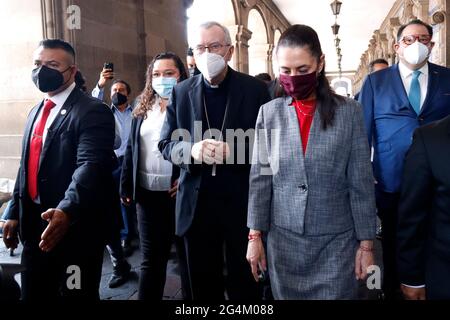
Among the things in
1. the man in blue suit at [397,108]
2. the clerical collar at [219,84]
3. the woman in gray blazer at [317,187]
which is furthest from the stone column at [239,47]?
the woman in gray blazer at [317,187]

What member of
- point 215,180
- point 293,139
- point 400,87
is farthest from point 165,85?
point 400,87

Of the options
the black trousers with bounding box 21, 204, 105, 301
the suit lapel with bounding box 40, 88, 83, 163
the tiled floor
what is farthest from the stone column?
the black trousers with bounding box 21, 204, 105, 301

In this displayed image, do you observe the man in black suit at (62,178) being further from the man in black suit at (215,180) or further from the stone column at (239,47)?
the stone column at (239,47)

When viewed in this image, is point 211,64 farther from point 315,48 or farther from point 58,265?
point 58,265

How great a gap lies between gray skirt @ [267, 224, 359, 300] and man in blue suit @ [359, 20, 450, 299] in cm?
98

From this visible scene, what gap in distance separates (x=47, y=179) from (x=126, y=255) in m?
2.15

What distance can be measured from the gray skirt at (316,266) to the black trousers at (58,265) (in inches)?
40.0

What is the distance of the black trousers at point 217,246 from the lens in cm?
211

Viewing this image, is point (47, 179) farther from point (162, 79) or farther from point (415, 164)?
point (415, 164)

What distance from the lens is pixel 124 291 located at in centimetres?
314

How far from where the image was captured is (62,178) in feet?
6.78

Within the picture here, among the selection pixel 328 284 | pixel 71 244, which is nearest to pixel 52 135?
pixel 71 244

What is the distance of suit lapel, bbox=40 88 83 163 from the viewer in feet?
6.73

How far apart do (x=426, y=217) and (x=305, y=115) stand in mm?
624
